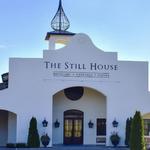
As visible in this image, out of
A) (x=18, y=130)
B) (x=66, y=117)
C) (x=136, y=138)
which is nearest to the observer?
(x=136, y=138)

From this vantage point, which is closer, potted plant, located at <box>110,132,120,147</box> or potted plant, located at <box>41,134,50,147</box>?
potted plant, located at <box>41,134,50,147</box>

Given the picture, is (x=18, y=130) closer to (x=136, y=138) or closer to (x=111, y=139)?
(x=111, y=139)

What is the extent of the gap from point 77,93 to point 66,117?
1.99 m

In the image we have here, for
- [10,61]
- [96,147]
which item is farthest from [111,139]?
[10,61]

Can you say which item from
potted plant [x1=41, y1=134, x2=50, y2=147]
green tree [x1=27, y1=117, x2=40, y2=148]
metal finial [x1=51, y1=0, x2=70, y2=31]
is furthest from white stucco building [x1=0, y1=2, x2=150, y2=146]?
metal finial [x1=51, y1=0, x2=70, y2=31]

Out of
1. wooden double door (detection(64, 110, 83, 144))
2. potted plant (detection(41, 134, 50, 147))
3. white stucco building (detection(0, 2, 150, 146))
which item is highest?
white stucco building (detection(0, 2, 150, 146))

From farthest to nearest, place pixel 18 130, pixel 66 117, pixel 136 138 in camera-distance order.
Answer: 1. pixel 66 117
2. pixel 18 130
3. pixel 136 138

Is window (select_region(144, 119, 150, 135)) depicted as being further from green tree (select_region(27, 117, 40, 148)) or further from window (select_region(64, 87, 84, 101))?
green tree (select_region(27, 117, 40, 148))

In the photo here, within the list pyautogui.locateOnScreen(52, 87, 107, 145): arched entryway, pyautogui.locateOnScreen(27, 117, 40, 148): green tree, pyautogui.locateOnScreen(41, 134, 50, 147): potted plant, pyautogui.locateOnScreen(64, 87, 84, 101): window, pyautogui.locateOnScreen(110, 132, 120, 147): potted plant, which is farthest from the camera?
pyautogui.locateOnScreen(64, 87, 84, 101): window

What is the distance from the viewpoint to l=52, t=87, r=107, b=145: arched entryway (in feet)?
121

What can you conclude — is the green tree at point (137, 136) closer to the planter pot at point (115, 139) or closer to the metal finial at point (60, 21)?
the planter pot at point (115, 139)

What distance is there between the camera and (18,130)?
3428 cm

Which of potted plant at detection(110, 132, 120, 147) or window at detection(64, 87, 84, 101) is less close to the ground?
window at detection(64, 87, 84, 101)

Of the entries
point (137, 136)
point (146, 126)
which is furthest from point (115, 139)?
point (137, 136)
